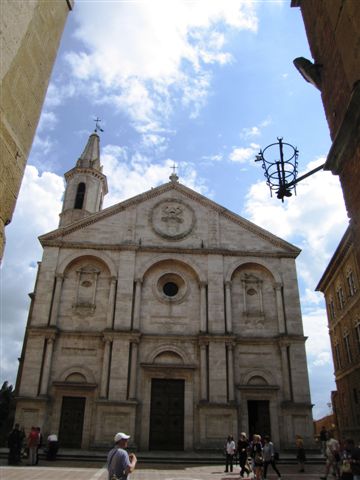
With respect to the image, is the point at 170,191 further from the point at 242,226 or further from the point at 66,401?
the point at 66,401

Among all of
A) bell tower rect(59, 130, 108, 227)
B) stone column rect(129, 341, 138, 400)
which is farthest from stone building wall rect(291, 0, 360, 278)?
bell tower rect(59, 130, 108, 227)

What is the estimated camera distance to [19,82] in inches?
144

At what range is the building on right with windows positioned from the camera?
1066 inches

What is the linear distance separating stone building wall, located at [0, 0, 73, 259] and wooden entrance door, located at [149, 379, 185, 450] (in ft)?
69.0

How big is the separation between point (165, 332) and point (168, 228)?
6863 millimetres

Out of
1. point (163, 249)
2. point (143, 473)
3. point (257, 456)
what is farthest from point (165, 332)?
point (257, 456)

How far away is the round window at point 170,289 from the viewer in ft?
84.8

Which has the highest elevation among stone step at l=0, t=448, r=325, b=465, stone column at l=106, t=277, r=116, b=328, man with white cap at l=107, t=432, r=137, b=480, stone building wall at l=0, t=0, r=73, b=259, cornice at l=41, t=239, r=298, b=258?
cornice at l=41, t=239, r=298, b=258

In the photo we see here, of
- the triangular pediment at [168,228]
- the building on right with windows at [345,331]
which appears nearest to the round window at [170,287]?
the triangular pediment at [168,228]

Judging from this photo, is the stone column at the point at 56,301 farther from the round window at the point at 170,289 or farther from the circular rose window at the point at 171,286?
the round window at the point at 170,289

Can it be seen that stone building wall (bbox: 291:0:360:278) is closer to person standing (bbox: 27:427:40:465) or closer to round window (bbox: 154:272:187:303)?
person standing (bbox: 27:427:40:465)

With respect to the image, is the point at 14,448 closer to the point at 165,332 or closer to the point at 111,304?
the point at 111,304

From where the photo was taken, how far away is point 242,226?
90.6ft

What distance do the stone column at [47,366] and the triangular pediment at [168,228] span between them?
20.0 ft
